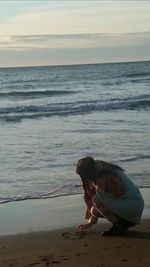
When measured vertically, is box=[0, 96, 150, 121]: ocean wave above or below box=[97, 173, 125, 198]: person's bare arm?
below

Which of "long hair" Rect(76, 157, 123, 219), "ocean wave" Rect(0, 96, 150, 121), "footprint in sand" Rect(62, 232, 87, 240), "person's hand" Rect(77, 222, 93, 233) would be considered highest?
"long hair" Rect(76, 157, 123, 219)

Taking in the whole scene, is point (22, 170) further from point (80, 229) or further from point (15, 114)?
point (15, 114)

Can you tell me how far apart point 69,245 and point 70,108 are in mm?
18364

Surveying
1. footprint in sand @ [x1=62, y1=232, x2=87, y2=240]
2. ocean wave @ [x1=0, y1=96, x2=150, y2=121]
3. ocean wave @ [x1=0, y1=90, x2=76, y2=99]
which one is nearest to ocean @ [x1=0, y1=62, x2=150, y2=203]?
ocean wave @ [x1=0, y1=96, x2=150, y2=121]

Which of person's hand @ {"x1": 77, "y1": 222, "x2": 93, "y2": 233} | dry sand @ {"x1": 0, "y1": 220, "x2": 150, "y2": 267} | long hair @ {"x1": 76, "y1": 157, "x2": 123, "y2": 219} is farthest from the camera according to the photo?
person's hand @ {"x1": 77, "y1": 222, "x2": 93, "y2": 233}

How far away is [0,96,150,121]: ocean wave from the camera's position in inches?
833

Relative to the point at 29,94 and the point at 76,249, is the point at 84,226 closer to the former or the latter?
the point at 76,249

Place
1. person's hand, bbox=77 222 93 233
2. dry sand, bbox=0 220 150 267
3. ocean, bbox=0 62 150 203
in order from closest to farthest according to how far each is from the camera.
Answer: dry sand, bbox=0 220 150 267
person's hand, bbox=77 222 93 233
ocean, bbox=0 62 150 203

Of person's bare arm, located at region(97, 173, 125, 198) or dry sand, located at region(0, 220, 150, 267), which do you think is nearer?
dry sand, located at region(0, 220, 150, 267)

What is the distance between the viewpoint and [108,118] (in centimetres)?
1841

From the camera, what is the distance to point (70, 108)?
23734 millimetres

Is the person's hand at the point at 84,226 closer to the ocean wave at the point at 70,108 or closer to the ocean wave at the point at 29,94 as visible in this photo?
the ocean wave at the point at 70,108

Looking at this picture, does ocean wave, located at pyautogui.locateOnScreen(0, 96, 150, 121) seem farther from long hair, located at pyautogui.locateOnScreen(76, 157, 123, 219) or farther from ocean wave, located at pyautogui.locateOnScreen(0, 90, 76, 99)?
long hair, located at pyautogui.locateOnScreen(76, 157, 123, 219)

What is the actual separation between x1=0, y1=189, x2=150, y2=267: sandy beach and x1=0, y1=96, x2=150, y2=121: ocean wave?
1349 centimetres
